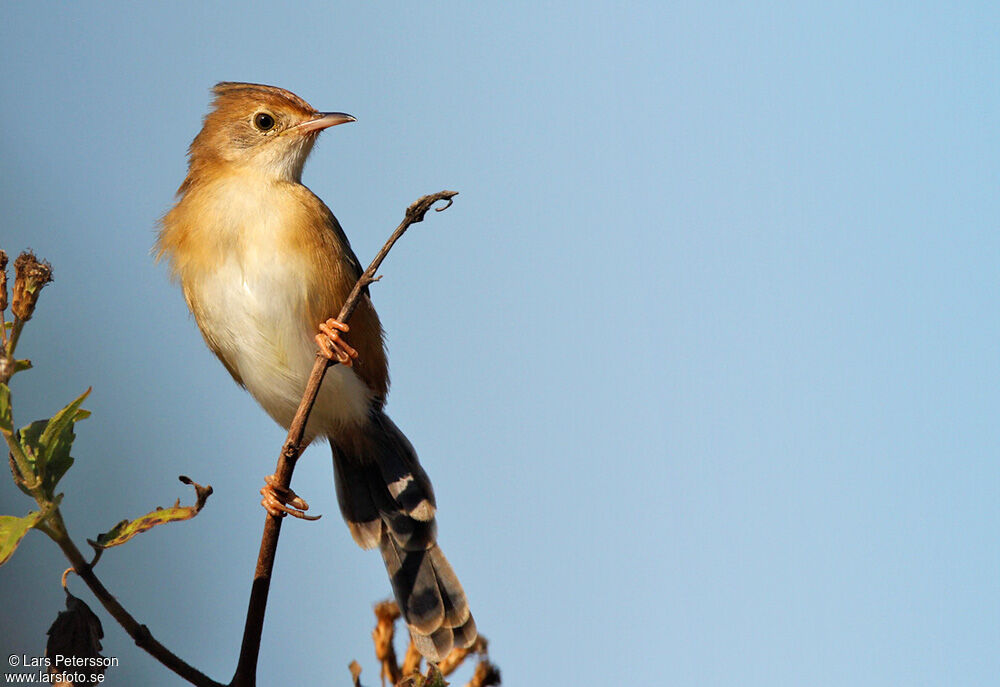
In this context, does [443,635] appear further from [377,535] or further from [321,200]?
[321,200]

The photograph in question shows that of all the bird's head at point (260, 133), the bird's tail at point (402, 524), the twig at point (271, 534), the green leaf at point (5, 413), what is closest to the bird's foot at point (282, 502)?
the twig at point (271, 534)

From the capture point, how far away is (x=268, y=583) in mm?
1549

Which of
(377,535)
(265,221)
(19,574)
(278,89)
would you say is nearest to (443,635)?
(377,535)

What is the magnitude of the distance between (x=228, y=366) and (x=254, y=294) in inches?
20.6

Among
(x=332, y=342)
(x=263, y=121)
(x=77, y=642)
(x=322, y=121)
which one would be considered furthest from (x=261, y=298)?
(x=77, y=642)

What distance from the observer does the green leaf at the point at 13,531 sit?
4.54ft

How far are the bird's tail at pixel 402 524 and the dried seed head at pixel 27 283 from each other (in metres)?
1.69

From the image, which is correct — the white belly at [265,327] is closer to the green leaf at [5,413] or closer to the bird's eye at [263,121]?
the bird's eye at [263,121]

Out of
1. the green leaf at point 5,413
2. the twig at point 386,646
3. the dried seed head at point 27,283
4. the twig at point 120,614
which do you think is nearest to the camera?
the twig at point 120,614

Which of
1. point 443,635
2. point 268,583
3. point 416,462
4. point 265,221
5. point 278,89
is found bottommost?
point 443,635

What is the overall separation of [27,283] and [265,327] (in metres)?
1.70

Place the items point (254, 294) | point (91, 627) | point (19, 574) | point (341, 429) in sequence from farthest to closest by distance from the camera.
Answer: point (19, 574) → point (341, 429) → point (254, 294) → point (91, 627)

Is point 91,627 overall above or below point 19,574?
above

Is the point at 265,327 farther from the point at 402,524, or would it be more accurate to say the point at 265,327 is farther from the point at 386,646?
the point at 386,646
